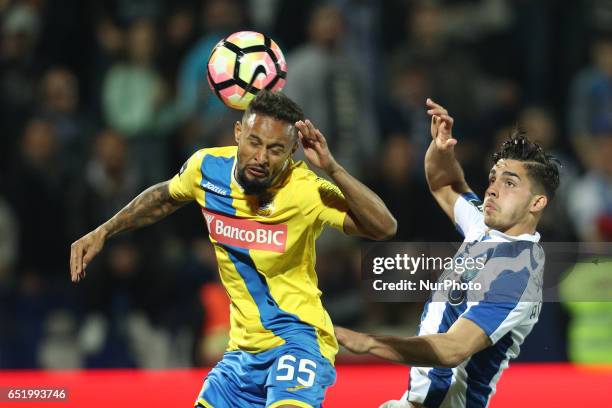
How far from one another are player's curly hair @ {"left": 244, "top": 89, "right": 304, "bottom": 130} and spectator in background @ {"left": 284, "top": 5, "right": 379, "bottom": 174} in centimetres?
411

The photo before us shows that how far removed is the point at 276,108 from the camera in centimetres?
480

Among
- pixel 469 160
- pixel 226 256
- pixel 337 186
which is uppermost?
pixel 469 160

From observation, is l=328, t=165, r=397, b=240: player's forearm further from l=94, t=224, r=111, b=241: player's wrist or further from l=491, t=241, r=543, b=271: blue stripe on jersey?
l=94, t=224, r=111, b=241: player's wrist

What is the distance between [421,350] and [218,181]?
1148mm

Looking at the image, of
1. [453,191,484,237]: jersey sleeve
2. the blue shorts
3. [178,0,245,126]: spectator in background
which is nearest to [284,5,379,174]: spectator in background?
[178,0,245,126]: spectator in background

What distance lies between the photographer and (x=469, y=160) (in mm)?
9172

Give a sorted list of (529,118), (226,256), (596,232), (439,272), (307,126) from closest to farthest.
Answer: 1. (307,126)
2. (226,256)
3. (439,272)
4. (596,232)
5. (529,118)

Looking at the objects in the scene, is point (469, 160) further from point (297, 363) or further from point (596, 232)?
point (297, 363)

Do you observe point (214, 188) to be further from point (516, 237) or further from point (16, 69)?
point (16, 69)

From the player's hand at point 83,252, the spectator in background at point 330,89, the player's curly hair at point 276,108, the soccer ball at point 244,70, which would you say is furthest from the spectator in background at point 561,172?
the player's hand at point 83,252

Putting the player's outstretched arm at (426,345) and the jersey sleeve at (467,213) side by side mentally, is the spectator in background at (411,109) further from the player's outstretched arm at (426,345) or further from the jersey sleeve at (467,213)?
the player's outstretched arm at (426,345)

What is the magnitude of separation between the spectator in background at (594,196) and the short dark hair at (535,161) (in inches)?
158

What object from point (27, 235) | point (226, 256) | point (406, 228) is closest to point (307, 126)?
point (226, 256)

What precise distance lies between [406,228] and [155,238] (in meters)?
1.98
